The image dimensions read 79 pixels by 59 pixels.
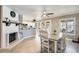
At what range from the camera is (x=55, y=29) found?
77.4 inches

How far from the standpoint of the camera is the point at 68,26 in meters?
1.98

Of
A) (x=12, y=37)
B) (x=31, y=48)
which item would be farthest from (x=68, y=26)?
(x=12, y=37)

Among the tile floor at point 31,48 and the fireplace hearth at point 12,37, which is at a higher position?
the fireplace hearth at point 12,37

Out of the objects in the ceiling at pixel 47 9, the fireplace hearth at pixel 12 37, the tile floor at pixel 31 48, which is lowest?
the tile floor at pixel 31 48

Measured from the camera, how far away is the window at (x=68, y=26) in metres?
1.93

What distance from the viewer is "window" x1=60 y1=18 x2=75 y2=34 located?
1934mm

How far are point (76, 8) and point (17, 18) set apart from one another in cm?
124

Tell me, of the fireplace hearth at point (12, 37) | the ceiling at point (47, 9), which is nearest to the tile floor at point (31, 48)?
the fireplace hearth at point (12, 37)

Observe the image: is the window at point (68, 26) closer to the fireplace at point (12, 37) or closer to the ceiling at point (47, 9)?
the ceiling at point (47, 9)

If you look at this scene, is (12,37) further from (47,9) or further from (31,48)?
(47,9)

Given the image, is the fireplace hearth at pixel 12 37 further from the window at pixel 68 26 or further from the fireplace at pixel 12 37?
the window at pixel 68 26

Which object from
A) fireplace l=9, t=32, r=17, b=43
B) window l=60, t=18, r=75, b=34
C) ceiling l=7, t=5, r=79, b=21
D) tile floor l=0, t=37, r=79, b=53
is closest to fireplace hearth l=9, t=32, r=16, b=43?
fireplace l=9, t=32, r=17, b=43

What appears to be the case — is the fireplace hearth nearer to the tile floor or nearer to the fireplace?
the fireplace
